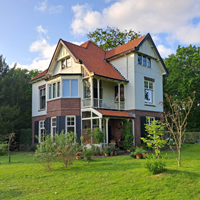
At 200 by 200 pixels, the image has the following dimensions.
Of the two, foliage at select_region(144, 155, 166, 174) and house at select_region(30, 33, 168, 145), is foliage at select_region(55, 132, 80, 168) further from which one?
house at select_region(30, 33, 168, 145)

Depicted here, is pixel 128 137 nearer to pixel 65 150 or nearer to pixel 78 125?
pixel 78 125

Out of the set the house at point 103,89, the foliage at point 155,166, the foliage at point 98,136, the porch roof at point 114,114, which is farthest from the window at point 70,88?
the foliage at point 155,166

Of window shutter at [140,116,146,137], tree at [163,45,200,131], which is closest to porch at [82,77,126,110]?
window shutter at [140,116,146,137]

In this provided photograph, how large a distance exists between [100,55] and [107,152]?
413 inches

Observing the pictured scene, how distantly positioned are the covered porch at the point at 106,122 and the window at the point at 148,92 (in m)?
2.72

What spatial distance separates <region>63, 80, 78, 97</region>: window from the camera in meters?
18.5

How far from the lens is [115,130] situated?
65.5 ft

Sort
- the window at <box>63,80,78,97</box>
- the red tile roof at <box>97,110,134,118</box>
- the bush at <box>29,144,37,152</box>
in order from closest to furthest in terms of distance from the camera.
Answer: the red tile roof at <box>97,110,134,118</box> → the window at <box>63,80,78,97</box> → the bush at <box>29,144,37,152</box>

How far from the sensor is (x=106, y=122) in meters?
16.6

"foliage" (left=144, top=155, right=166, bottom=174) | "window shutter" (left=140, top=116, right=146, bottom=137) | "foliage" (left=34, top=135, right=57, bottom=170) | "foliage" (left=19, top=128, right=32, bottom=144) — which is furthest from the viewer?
"foliage" (left=19, top=128, right=32, bottom=144)

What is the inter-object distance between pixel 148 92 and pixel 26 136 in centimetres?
1381

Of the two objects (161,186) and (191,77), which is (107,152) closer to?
(161,186)

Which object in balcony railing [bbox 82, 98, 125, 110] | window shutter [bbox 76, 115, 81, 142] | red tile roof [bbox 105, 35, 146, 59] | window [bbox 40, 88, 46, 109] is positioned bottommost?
window shutter [bbox 76, 115, 81, 142]

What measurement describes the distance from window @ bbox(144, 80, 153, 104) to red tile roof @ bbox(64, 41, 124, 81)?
8.38ft
